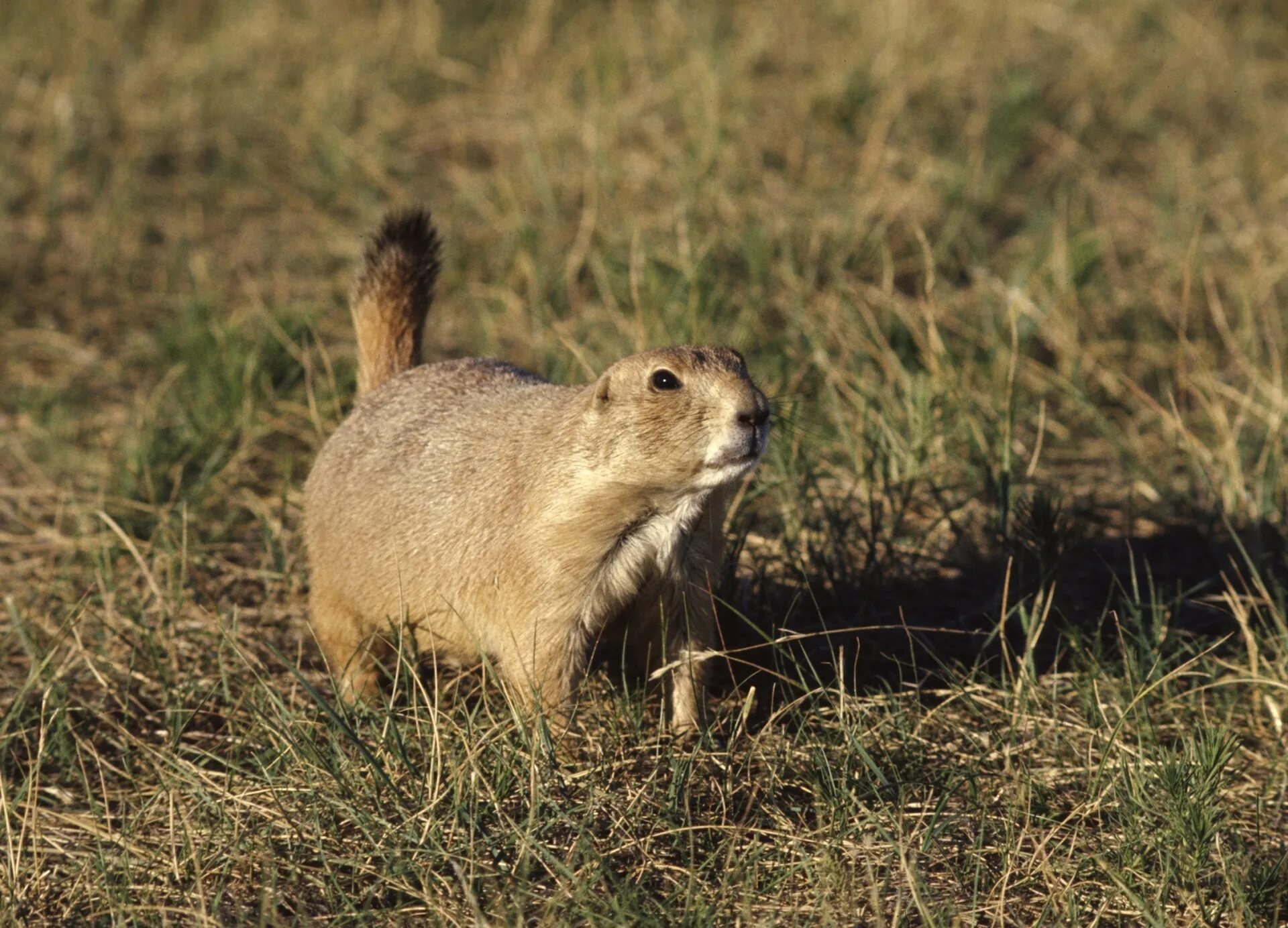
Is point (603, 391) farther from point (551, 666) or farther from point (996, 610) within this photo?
point (996, 610)

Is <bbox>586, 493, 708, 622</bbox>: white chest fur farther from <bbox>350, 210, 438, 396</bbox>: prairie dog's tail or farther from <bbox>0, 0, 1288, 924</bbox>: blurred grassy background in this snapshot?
<bbox>350, 210, 438, 396</bbox>: prairie dog's tail

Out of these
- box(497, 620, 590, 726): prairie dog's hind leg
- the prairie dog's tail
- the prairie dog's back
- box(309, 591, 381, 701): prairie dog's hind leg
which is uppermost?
the prairie dog's tail

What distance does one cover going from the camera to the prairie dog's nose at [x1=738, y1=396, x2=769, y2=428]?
334 centimetres

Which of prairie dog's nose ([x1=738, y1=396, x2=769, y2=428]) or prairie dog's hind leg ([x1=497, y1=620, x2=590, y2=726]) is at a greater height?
prairie dog's nose ([x1=738, y1=396, x2=769, y2=428])

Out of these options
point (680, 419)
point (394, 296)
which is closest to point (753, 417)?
point (680, 419)

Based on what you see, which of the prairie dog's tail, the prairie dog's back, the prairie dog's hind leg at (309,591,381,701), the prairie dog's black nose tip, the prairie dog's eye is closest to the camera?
the prairie dog's black nose tip

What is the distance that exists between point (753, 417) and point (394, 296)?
1.59 m

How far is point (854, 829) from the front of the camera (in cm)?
346

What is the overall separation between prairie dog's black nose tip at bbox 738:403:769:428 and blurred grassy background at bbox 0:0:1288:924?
0.47m

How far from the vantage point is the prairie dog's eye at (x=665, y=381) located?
3455 mm

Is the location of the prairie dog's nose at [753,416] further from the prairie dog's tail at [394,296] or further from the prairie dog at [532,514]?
the prairie dog's tail at [394,296]

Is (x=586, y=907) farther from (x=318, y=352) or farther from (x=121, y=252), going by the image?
(x=121, y=252)

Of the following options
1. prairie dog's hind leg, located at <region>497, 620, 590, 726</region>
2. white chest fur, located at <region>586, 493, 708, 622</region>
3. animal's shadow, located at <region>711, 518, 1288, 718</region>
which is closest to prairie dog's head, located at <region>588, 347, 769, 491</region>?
white chest fur, located at <region>586, 493, 708, 622</region>

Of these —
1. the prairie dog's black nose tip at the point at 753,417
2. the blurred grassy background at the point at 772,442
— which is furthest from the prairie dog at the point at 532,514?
Result: the blurred grassy background at the point at 772,442
